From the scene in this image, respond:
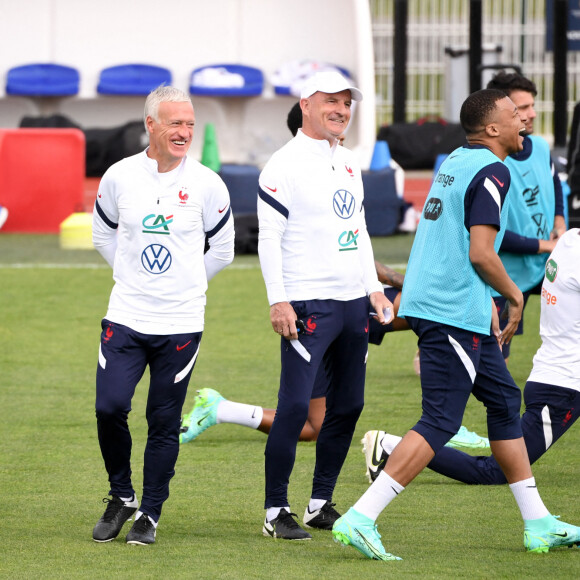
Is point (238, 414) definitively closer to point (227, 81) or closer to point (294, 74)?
point (227, 81)

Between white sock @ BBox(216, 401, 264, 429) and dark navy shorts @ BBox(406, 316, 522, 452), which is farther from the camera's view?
white sock @ BBox(216, 401, 264, 429)

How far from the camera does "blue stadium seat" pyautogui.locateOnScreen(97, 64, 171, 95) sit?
67.5ft

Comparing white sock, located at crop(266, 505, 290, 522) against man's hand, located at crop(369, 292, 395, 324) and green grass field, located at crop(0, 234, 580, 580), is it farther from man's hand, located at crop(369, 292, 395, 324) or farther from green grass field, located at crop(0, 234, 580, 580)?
man's hand, located at crop(369, 292, 395, 324)

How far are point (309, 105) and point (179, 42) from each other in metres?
16.9

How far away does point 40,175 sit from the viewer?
16672 mm

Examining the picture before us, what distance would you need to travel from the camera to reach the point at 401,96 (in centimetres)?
2125

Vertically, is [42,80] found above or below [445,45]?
below

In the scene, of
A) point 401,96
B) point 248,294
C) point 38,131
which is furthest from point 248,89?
point 248,294

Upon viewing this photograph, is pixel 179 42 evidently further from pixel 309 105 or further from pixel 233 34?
pixel 309 105

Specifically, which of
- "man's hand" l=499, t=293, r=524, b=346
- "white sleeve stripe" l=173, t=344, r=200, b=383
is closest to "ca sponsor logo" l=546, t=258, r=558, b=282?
"man's hand" l=499, t=293, r=524, b=346

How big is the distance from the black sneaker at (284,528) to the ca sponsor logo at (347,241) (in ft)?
3.44

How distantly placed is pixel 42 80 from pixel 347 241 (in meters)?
16.6

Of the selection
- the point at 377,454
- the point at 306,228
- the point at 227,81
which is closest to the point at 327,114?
the point at 306,228

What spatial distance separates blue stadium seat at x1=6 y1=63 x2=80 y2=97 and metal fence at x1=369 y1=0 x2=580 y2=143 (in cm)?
583
